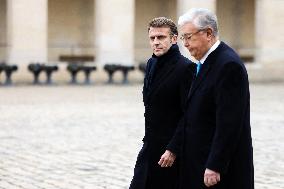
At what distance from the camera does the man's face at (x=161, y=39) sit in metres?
5.62

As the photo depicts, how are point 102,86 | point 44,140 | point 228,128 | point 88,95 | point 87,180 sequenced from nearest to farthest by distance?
point 228,128 < point 87,180 < point 44,140 < point 88,95 < point 102,86

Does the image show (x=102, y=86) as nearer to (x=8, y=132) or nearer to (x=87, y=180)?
(x=8, y=132)

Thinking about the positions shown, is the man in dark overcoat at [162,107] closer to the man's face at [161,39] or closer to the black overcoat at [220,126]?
the man's face at [161,39]

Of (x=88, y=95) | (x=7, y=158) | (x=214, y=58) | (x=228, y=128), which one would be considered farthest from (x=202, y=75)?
(x=88, y=95)

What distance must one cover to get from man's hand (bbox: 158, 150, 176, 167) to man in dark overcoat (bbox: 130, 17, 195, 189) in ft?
0.35

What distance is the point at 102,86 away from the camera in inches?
1149

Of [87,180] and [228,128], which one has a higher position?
[228,128]

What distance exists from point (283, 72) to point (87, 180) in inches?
1045

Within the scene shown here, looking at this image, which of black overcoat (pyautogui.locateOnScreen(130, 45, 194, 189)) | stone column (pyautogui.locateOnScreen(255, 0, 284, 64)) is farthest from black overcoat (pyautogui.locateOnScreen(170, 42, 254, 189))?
stone column (pyautogui.locateOnScreen(255, 0, 284, 64))

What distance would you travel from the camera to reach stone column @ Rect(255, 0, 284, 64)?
34.4m

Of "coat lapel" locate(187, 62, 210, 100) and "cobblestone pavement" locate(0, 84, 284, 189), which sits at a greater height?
"coat lapel" locate(187, 62, 210, 100)

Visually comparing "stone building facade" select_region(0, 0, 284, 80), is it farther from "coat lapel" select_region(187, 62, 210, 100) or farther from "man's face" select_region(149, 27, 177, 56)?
"coat lapel" select_region(187, 62, 210, 100)

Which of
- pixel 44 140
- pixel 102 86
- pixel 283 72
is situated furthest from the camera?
pixel 283 72

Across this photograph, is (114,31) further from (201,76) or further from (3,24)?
(201,76)
